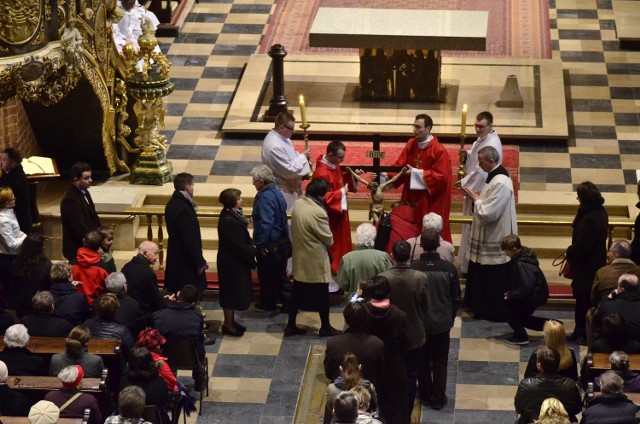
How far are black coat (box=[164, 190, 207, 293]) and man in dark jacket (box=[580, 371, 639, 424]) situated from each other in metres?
4.73

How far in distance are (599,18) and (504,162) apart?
19.5 ft

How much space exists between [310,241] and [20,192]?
2.87 m

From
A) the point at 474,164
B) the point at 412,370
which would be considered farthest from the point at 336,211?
the point at 412,370

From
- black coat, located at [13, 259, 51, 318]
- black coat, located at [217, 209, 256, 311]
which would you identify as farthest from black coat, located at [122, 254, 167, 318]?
black coat, located at [217, 209, 256, 311]

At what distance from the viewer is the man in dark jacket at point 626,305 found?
1273 centimetres

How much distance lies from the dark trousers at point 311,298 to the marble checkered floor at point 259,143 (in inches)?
11.5

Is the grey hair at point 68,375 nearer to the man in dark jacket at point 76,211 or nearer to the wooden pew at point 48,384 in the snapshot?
the wooden pew at point 48,384

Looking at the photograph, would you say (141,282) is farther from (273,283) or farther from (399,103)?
(399,103)

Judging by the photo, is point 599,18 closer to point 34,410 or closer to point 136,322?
point 136,322

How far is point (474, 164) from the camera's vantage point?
15.7 m

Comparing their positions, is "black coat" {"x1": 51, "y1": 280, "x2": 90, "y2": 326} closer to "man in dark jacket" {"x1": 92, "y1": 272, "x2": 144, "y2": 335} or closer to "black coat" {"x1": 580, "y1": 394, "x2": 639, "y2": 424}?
"man in dark jacket" {"x1": 92, "y1": 272, "x2": 144, "y2": 335}

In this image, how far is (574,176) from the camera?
60.0 ft

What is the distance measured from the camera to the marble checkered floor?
13.9 metres

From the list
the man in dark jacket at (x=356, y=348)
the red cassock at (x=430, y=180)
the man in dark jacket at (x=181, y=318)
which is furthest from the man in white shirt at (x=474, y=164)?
the man in dark jacket at (x=356, y=348)
